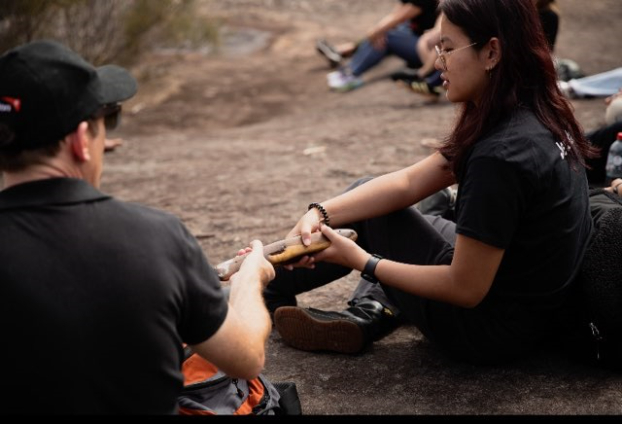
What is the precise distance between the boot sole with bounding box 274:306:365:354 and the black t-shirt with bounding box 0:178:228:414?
120 cm

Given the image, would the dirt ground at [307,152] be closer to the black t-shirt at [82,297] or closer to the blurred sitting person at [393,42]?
the blurred sitting person at [393,42]

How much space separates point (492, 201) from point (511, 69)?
420 millimetres

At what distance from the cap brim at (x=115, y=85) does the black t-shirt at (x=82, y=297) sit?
240 millimetres

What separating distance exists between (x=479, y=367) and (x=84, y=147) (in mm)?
1615

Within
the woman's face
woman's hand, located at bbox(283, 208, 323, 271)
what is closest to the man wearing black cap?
woman's hand, located at bbox(283, 208, 323, 271)

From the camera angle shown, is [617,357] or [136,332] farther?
[617,357]

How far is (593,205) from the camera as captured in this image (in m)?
2.89

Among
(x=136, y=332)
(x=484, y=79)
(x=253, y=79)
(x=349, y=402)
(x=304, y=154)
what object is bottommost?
(x=253, y=79)

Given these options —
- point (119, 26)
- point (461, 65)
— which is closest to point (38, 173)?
point (461, 65)

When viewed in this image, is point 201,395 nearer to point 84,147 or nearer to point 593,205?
point 84,147

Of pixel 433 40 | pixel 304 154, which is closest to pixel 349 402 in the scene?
pixel 304 154

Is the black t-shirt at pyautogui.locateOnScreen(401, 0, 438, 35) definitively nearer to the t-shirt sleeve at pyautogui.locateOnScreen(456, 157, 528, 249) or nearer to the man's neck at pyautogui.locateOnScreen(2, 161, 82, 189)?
the t-shirt sleeve at pyautogui.locateOnScreen(456, 157, 528, 249)

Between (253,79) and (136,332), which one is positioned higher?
(136,332)

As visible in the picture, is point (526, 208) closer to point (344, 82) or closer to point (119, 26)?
point (344, 82)
